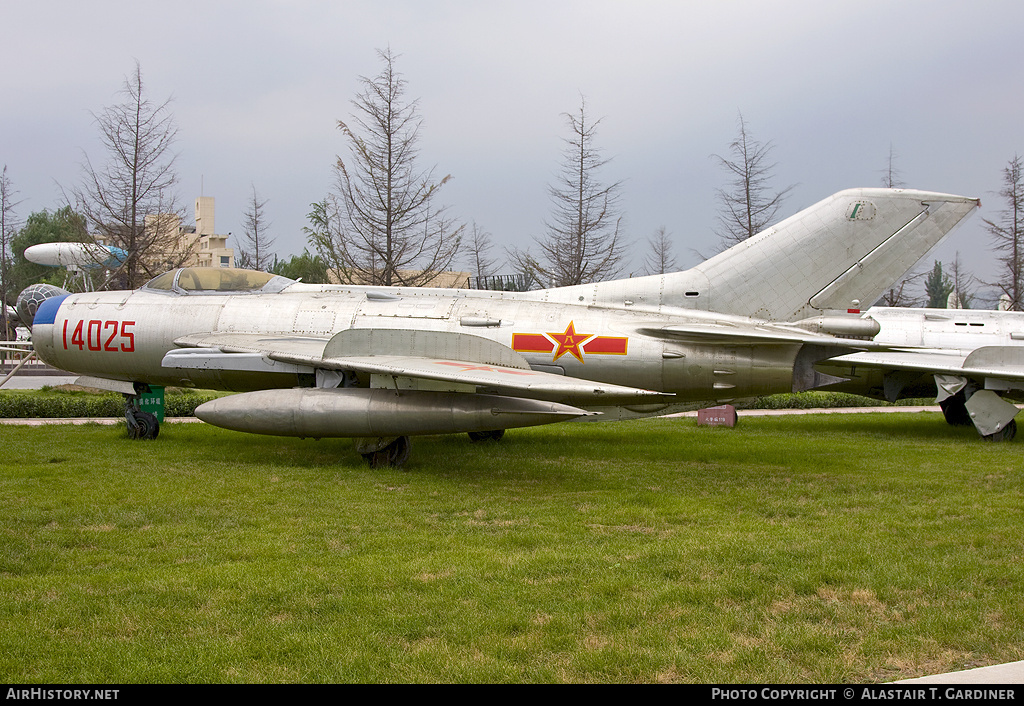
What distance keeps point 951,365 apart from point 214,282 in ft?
43.7

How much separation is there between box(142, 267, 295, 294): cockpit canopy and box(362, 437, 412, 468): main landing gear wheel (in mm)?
3604

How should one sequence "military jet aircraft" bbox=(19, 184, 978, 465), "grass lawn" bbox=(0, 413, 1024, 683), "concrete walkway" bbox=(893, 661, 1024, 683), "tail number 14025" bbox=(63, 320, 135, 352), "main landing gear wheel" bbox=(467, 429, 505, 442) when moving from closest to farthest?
"concrete walkway" bbox=(893, 661, 1024, 683) → "grass lawn" bbox=(0, 413, 1024, 683) → "military jet aircraft" bbox=(19, 184, 978, 465) → "tail number 14025" bbox=(63, 320, 135, 352) → "main landing gear wheel" bbox=(467, 429, 505, 442)

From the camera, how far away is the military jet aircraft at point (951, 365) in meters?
14.5

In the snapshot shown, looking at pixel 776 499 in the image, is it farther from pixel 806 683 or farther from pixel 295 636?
pixel 295 636

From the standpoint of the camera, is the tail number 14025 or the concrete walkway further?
the tail number 14025

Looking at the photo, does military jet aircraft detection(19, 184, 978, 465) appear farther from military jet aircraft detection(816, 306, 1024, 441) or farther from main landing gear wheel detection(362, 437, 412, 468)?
military jet aircraft detection(816, 306, 1024, 441)

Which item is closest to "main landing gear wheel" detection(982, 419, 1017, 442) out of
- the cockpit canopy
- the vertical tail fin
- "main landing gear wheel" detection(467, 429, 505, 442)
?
the vertical tail fin

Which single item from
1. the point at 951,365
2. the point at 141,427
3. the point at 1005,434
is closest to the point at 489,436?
the point at 141,427

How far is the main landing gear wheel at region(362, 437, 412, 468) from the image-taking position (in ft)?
35.0

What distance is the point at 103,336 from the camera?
12.2 m

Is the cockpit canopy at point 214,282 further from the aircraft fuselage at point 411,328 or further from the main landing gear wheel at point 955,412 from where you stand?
the main landing gear wheel at point 955,412

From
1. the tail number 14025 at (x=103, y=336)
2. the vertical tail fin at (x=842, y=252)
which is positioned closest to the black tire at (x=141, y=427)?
the tail number 14025 at (x=103, y=336)

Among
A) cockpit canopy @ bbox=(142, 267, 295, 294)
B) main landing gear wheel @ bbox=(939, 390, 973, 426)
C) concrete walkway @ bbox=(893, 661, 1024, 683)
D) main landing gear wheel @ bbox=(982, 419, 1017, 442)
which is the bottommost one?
concrete walkway @ bbox=(893, 661, 1024, 683)
